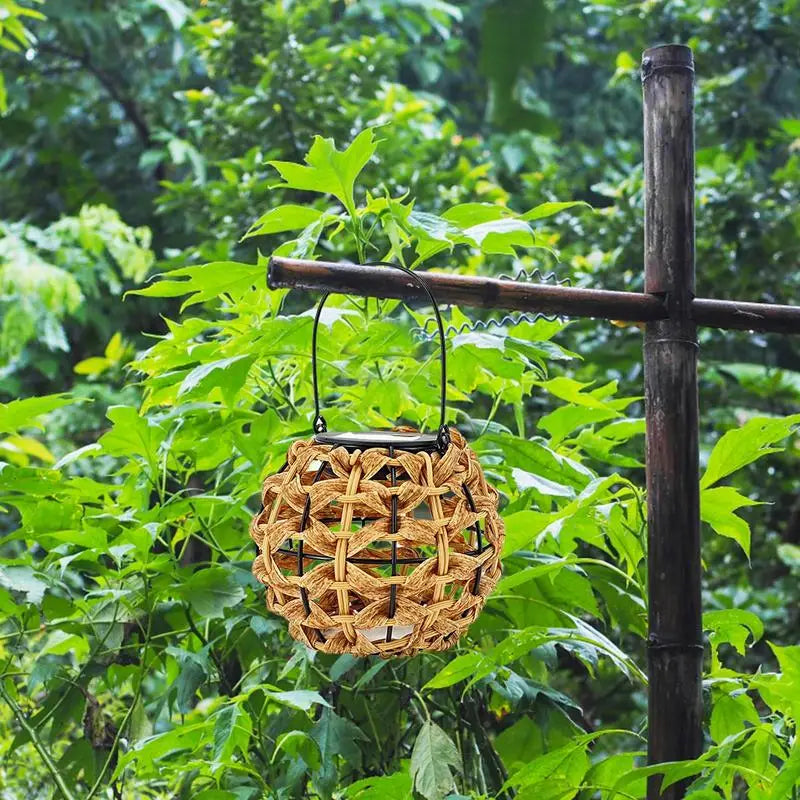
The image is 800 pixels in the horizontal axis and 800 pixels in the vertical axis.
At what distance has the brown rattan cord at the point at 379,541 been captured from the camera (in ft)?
2.23

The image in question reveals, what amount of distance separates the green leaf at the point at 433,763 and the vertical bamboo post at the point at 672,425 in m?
0.14

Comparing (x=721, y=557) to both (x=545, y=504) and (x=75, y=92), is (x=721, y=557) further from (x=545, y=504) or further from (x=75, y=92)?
(x=75, y=92)

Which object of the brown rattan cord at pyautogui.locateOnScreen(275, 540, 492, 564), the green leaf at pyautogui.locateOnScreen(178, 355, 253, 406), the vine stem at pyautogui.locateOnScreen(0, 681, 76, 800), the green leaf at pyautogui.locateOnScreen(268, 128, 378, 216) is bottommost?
the vine stem at pyautogui.locateOnScreen(0, 681, 76, 800)

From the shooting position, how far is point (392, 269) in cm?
70

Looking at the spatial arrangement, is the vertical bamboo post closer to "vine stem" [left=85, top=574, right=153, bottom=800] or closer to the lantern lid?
the lantern lid

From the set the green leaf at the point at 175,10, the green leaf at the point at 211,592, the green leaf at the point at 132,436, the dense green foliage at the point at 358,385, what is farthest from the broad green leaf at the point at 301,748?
the green leaf at the point at 175,10

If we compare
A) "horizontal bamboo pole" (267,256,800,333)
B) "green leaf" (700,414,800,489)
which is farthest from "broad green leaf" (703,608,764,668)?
"horizontal bamboo pole" (267,256,800,333)

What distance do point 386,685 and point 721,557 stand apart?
175 cm

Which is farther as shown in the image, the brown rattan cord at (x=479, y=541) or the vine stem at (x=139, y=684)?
the vine stem at (x=139, y=684)

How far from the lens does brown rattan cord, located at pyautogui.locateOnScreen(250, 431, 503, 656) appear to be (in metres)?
0.68

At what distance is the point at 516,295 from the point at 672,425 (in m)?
0.14

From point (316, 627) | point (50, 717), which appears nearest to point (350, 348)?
point (316, 627)

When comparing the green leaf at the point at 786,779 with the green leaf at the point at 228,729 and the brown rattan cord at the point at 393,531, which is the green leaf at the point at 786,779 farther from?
the green leaf at the point at 228,729

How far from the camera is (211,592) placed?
2.79ft
